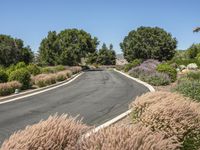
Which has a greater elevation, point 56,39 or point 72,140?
point 56,39

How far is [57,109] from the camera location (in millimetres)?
15688

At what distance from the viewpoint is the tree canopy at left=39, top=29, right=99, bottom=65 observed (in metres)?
78.4

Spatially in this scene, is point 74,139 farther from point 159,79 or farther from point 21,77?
point 159,79

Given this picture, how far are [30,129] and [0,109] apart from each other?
1196 centimetres

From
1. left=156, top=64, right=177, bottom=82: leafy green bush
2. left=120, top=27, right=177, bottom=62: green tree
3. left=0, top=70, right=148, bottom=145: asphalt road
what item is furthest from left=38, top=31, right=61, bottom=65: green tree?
left=0, top=70, right=148, bottom=145: asphalt road

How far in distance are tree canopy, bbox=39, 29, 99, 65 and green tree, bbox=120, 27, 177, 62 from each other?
28.5 feet

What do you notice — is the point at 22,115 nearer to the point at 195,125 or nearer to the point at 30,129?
the point at 195,125

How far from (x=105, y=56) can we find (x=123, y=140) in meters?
113

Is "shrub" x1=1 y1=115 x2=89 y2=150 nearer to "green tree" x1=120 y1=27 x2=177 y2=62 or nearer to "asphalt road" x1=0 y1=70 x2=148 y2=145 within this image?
"asphalt road" x1=0 y1=70 x2=148 y2=145

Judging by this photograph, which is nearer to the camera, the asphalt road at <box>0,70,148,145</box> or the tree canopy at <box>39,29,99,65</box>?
the asphalt road at <box>0,70,148,145</box>

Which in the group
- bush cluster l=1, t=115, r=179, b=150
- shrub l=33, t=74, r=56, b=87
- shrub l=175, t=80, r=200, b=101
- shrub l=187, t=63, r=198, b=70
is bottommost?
shrub l=187, t=63, r=198, b=70

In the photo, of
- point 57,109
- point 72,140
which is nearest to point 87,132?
point 72,140

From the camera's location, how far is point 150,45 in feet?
263

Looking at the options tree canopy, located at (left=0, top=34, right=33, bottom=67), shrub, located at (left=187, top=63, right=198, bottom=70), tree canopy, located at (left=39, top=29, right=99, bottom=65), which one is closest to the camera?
shrub, located at (left=187, top=63, right=198, bottom=70)
